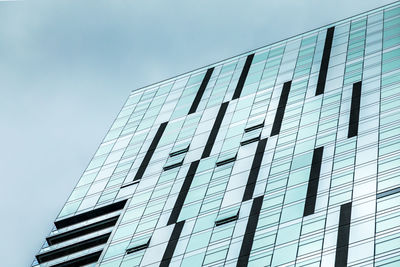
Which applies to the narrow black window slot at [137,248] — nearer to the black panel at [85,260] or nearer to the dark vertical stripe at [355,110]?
the black panel at [85,260]

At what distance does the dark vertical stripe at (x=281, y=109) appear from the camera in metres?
81.2

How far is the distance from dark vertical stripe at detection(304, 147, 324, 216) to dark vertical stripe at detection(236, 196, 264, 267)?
14.2ft

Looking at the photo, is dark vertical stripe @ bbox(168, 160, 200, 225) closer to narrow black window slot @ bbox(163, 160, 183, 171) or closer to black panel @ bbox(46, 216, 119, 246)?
narrow black window slot @ bbox(163, 160, 183, 171)

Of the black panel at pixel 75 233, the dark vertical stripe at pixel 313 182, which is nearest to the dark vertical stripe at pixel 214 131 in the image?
the black panel at pixel 75 233

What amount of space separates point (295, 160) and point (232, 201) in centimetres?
714

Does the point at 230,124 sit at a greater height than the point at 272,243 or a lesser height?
greater

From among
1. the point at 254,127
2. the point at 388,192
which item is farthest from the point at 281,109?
the point at 388,192

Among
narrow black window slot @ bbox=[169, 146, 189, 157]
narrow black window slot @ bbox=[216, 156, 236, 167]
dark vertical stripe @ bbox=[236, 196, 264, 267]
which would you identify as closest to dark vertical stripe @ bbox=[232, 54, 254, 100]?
narrow black window slot @ bbox=[169, 146, 189, 157]

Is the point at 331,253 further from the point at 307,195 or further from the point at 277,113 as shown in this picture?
the point at 277,113

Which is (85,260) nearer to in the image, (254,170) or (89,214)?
(89,214)

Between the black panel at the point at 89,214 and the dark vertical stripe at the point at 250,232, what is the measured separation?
58.3 ft

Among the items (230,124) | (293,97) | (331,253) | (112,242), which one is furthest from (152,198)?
(331,253)

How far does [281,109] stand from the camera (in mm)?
85812

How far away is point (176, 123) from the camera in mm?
95875
